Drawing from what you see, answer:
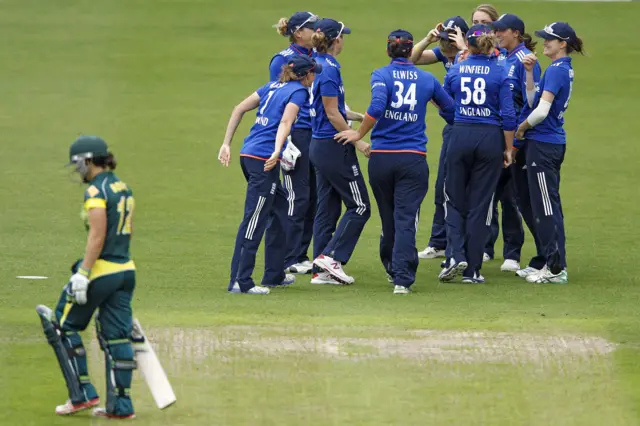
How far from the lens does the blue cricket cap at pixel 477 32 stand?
11.8 meters

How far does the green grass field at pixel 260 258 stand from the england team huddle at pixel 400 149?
0.39 meters

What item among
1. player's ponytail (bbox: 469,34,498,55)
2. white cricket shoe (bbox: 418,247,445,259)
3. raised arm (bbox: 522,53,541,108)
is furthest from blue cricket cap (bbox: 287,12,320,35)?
white cricket shoe (bbox: 418,247,445,259)

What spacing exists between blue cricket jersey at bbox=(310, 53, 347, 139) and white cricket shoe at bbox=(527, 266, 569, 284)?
7.74ft

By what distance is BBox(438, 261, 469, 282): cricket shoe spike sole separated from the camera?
39.8 feet

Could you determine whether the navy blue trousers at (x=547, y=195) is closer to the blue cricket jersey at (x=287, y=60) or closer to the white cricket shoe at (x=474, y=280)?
the white cricket shoe at (x=474, y=280)

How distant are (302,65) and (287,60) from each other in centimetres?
61

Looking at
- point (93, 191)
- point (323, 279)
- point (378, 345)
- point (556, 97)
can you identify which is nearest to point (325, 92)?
point (323, 279)

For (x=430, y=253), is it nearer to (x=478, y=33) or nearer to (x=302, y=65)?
(x=478, y=33)

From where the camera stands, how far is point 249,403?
8.19 meters

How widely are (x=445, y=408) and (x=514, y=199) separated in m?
5.41

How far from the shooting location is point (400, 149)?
11.5m

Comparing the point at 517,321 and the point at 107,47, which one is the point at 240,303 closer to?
the point at 517,321

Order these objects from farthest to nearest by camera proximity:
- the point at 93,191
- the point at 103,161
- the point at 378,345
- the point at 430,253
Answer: the point at 430,253
the point at 378,345
the point at 103,161
the point at 93,191

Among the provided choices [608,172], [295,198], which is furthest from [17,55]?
[295,198]
